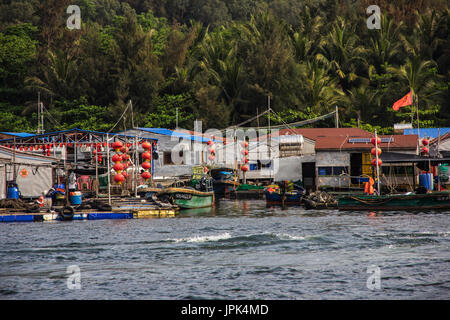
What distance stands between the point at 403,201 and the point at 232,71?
142 ft

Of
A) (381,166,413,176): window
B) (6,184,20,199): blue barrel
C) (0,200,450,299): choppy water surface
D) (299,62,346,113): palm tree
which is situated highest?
(299,62,346,113): palm tree

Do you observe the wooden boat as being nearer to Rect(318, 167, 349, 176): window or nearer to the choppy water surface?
the choppy water surface

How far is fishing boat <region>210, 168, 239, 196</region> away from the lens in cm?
6028

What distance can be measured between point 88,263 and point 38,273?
200 centimetres

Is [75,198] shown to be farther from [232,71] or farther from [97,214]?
[232,71]

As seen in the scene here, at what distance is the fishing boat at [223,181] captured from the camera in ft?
198

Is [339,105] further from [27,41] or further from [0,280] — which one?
[0,280]

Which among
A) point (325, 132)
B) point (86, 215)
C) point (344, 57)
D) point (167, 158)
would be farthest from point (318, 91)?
point (86, 215)

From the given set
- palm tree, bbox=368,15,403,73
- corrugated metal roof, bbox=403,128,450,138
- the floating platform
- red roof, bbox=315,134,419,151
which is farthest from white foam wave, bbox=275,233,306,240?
palm tree, bbox=368,15,403,73

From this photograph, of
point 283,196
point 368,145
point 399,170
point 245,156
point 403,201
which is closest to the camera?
point 403,201

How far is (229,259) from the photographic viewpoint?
22688 mm

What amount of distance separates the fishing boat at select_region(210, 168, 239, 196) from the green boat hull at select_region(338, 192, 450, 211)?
1943 cm

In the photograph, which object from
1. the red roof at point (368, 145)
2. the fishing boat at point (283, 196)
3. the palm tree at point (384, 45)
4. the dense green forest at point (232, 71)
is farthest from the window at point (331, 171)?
the palm tree at point (384, 45)

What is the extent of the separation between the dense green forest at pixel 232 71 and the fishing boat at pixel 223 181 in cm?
1344
